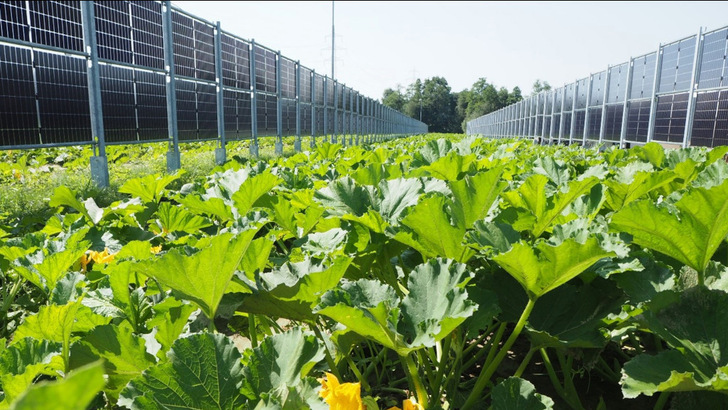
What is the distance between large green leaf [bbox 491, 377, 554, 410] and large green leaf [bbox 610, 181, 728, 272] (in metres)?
0.34

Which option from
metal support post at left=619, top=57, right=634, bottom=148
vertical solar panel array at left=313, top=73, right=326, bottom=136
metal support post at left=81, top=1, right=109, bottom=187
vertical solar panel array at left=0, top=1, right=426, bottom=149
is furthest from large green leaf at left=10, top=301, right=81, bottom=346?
vertical solar panel array at left=313, top=73, right=326, bottom=136

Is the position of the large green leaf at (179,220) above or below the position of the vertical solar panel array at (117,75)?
below

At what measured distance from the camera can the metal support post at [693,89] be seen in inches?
461

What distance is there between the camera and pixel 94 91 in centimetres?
734

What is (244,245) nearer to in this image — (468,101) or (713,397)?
(713,397)

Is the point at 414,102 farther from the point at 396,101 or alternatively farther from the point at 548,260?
the point at 548,260

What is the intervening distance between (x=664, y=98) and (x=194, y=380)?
15.4 m

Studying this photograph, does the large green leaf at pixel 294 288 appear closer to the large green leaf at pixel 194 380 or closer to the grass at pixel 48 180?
the large green leaf at pixel 194 380

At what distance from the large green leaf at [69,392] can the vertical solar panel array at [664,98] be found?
12502 millimetres

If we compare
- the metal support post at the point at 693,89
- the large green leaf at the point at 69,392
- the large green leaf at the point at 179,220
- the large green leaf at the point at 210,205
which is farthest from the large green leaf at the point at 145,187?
the metal support post at the point at 693,89

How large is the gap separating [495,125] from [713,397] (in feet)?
182

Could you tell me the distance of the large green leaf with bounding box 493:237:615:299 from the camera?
2.78 feet

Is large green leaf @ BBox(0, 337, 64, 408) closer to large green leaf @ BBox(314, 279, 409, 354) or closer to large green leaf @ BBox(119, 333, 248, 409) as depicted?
large green leaf @ BBox(119, 333, 248, 409)

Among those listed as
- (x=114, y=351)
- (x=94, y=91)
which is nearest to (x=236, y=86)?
(x=94, y=91)
